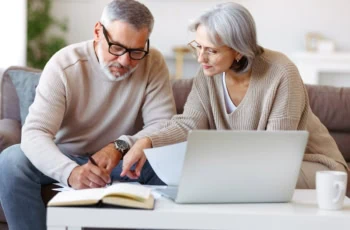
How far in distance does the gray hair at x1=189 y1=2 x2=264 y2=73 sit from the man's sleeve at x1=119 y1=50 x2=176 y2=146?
37 cm

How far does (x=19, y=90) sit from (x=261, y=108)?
1095 millimetres

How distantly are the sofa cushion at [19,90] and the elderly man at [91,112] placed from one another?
0.41 meters

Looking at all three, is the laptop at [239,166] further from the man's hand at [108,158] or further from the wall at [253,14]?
the wall at [253,14]

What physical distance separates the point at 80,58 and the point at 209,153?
96 cm

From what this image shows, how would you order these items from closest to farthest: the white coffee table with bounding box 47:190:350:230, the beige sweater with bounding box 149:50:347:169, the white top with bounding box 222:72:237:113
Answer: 1. the white coffee table with bounding box 47:190:350:230
2. the beige sweater with bounding box 149:50:347:169
3. the white top with bounding box 222:72:237:113

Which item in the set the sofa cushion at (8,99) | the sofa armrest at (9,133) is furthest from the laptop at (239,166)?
the sofa cushion at (8,99)

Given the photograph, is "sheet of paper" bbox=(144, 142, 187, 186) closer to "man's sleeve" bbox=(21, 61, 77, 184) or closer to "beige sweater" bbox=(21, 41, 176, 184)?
"man's sleeve" bbox=(21, 61, 77, 184)

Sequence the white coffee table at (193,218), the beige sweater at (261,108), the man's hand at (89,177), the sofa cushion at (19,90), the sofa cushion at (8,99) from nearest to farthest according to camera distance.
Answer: the white coffee table at (193,218) < the man's hand at (89,177) < the beige sweater at (261,108) < the sofa cushion at (19,90) < the sofa cushion at (8,99)

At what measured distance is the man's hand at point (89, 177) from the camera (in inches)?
76.6

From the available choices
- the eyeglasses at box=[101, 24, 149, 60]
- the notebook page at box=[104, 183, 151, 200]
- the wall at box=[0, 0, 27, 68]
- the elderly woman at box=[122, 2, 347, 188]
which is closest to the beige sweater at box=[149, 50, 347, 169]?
the elderly woman at box=[122, 2, 347, 188]

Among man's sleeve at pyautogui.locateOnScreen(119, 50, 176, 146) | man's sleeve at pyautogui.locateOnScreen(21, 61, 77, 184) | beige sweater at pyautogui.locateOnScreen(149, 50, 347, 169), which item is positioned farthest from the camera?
man's sleeve at pyautogui.locateOnScreen(119, 50, 176, 146)

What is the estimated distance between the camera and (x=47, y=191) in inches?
92.7

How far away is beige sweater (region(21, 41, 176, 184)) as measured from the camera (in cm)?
240

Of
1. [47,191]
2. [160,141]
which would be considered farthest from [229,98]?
[47,191]
